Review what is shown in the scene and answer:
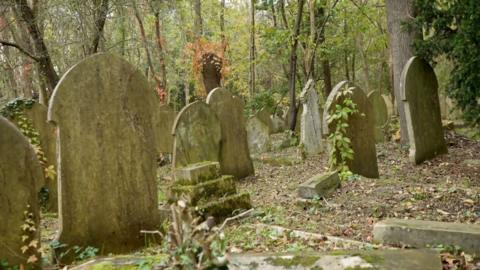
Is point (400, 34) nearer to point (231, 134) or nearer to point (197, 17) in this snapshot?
point (231, 134)

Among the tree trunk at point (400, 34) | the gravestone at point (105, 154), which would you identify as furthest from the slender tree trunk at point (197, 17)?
the gravestone at point (105, 154)

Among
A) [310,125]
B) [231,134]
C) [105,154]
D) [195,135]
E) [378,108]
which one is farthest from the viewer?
[378,108]

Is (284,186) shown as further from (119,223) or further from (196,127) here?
(119,223)

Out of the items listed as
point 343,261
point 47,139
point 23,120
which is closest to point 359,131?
point 47,139

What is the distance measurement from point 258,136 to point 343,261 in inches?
411

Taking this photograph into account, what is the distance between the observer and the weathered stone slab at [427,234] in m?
3.80

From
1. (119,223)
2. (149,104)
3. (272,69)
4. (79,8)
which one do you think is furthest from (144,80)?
(272,69)

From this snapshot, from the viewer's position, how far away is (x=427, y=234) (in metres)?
4.00

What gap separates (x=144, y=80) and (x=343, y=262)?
308 cm

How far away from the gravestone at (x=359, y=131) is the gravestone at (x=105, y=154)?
139 inches

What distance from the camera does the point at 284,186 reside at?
8.42 m

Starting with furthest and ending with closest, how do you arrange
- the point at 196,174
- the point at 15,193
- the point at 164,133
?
the point at 164,133 → the point at 196,174 → the point at 15,193

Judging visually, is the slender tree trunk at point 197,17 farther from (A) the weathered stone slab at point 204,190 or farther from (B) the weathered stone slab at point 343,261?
(B) the weathered stone slab at point 343,261

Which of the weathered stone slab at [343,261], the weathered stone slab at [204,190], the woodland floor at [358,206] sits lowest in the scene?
the woodland floor at [358,206]
